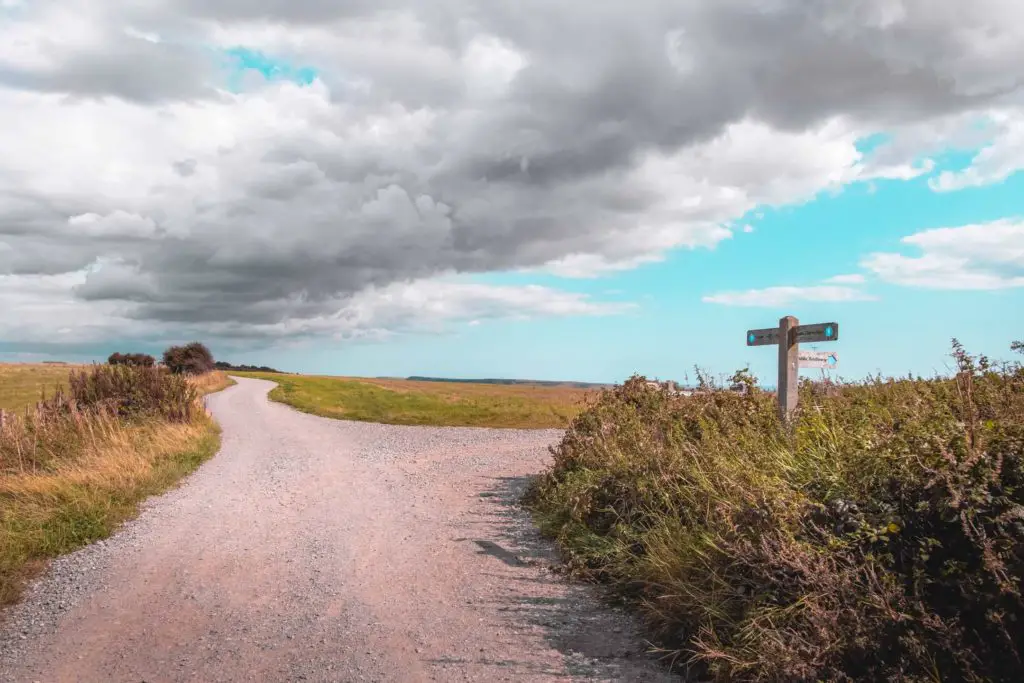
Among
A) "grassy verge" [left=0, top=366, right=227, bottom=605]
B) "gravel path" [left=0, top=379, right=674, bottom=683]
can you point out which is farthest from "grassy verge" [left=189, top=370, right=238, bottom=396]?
"gravel path" [left=0, top=379, right=674, bottom=683]

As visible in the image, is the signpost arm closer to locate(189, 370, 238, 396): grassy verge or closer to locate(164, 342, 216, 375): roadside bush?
locate(189, 370, 238, 396): grassy verge

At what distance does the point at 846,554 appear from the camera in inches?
189

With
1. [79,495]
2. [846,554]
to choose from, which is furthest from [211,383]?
[846,554]

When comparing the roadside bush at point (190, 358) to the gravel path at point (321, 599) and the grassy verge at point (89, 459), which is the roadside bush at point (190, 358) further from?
the gravel path at point (321, 599)

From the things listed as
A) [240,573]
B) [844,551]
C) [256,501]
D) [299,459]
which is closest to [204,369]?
[299,459]

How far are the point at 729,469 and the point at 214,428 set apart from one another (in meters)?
19.1

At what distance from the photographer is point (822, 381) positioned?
39.8ft

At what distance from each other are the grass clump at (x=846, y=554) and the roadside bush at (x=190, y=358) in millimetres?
60627

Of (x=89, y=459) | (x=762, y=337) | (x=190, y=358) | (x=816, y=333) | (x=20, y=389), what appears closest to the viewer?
(x=816, y=333)

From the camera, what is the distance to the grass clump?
4184 millimetres

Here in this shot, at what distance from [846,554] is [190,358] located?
2605 inches

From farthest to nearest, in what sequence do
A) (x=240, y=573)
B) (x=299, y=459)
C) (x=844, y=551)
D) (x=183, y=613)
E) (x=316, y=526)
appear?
1. (x=299, y=459)
2. (x=316, y=526)
3. (x=240, y=573)
4. (x=183, y=613)
5. (x=844, y=551)

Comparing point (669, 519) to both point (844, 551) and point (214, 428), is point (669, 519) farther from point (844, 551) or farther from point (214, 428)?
point (214, 428)

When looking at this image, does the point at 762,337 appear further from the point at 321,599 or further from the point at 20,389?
the point at 20,389
